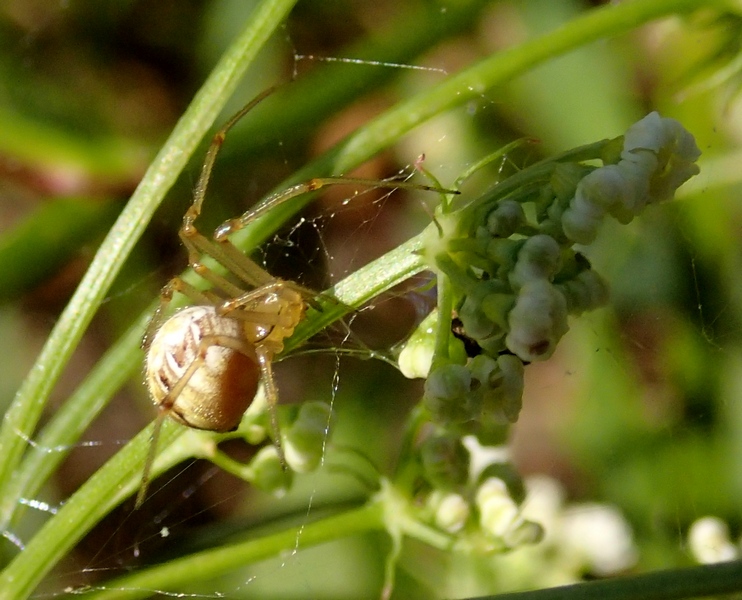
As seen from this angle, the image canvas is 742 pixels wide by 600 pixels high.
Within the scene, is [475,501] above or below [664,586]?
above

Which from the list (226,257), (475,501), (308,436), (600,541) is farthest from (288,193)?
(600,541)

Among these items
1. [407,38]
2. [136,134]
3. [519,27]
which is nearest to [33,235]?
[136,134]

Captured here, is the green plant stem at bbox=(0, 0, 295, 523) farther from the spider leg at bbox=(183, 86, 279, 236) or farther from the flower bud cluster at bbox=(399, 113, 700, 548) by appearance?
the flower bud cluster at bbox=(399, 113, 700, 548)

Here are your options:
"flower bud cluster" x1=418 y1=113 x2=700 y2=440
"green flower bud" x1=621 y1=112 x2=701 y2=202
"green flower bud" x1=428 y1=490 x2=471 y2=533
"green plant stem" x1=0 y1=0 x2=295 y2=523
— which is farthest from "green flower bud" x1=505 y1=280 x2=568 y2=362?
"green plant stem" x1=0 y1=0 x2=295 y2=523

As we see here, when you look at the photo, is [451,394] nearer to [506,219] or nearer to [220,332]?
[506,219]

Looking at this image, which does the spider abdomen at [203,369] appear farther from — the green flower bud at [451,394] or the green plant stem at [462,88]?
the green flower bud at [451,394]
